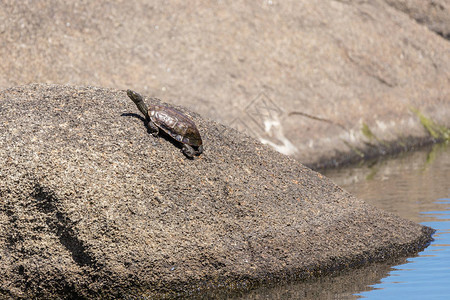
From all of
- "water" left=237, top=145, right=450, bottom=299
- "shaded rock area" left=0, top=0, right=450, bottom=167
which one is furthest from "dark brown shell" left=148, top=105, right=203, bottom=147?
"shaded rock area" left=0, top=0, right=450, bottom=167

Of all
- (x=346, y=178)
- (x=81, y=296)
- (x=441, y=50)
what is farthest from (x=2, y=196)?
(x=441, y=50)

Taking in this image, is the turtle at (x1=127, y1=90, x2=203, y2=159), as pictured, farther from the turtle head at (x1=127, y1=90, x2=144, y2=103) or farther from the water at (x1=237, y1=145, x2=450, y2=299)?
the water at (x1=237, y1=145, x2=450, y2=299)

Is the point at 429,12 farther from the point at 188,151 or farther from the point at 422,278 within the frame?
the point at 422,278

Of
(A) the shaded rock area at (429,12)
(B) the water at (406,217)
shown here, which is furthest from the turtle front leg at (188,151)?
(A) the shaded rock area at (429,12)

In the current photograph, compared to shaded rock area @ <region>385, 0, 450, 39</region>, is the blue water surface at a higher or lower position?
higher

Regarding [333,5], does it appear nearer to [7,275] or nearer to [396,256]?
[396,256]
